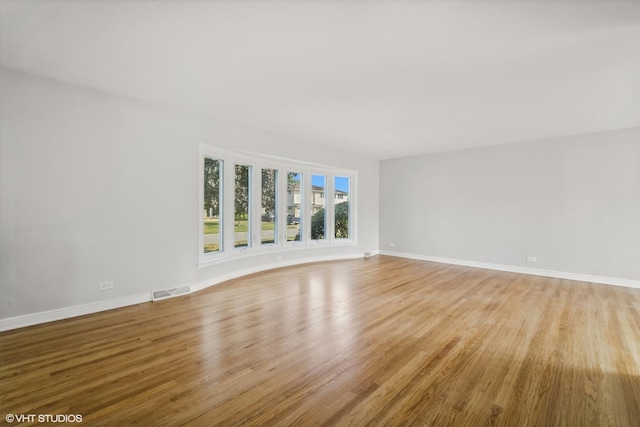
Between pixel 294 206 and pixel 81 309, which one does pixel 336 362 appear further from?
pixel 294 206

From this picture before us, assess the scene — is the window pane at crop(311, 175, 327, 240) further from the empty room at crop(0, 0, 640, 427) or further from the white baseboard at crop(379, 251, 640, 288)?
the white baseboard at crop(379, 251, 640, 288)

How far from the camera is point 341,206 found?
7344 mm

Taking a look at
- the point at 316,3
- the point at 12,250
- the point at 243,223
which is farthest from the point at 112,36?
the point at 243,223

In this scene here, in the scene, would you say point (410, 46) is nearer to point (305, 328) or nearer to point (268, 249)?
point (305, 328)

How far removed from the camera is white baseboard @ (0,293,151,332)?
2864mm

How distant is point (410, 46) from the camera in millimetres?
2373

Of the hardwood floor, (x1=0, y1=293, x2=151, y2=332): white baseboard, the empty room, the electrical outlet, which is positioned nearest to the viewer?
the hardwood floor

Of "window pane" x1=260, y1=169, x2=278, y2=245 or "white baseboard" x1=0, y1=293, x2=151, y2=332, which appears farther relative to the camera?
"window pane" x1=260, y1=169, x2=278, y2=245

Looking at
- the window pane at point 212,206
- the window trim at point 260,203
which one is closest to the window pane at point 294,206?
the window trim at point 260,203

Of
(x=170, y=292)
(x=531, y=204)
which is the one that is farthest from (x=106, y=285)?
(x=531, y=204)

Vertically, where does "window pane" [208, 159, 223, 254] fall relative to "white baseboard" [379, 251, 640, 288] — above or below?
above

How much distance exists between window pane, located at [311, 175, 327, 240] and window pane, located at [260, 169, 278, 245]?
1.08 meters

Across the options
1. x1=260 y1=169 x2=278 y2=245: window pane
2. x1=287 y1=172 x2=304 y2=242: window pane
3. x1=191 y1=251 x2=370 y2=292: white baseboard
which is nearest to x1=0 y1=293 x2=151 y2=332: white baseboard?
x1=191 y1=251 x2=370 y2=292: white baseboard

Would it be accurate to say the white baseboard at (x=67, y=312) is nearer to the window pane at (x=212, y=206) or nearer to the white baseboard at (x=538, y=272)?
the window pane at (x=212, y=206)
